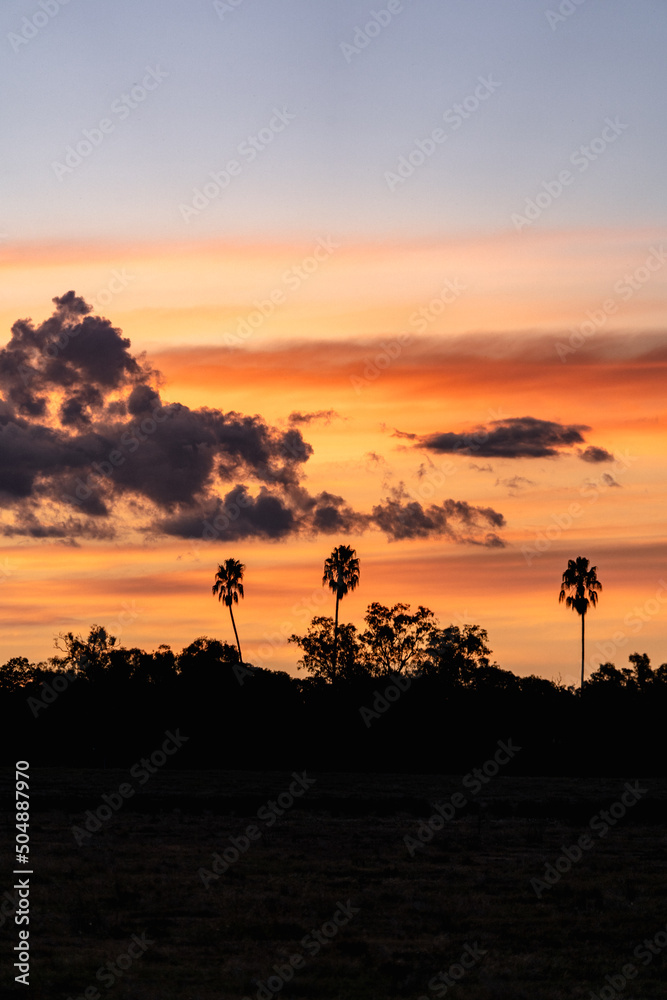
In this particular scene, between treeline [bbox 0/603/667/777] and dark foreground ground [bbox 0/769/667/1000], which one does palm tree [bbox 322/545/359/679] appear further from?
dark foreground ground [bbox 0/769/667/1000]

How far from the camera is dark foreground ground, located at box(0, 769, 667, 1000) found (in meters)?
16.8

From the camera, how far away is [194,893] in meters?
23.9

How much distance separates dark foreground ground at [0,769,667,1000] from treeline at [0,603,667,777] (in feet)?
119

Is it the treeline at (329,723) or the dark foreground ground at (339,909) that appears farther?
the treeline at (329,723)

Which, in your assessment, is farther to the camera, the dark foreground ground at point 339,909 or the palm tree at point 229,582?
the palm tree at point 229,582

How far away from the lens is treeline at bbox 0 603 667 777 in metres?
78.8

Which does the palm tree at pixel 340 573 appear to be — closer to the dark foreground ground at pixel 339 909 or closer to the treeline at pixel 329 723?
the treeline at pixel 329 723

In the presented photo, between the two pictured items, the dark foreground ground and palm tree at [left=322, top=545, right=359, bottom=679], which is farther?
palm tree at [left=322, top=545, right=359, bottom=679]

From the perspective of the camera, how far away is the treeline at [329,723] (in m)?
78.8

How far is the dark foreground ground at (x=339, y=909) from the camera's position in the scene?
1677cm

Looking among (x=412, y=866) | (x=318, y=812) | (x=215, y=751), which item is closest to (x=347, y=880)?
(x=412, y=866)

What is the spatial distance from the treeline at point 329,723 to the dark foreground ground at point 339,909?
1425 inches

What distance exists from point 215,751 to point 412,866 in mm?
52718

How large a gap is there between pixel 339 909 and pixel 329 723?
57.7 m
